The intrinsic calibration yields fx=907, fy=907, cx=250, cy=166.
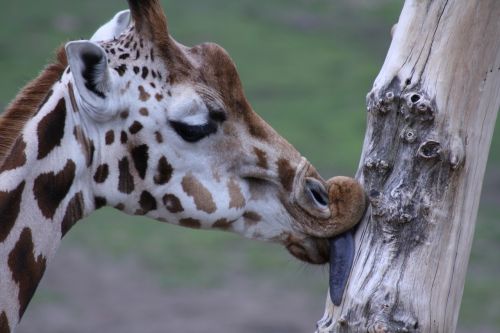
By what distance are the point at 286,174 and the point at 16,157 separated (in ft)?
3.32

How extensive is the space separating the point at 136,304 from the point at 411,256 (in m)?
6.57

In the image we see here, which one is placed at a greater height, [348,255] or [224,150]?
[224,150]

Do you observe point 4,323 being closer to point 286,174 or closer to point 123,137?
point 123,137

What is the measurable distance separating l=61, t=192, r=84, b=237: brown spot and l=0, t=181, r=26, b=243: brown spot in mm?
180

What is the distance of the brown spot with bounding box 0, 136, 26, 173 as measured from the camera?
328 centimetres

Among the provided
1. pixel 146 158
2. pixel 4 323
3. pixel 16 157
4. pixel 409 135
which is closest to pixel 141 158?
pixel 146 158

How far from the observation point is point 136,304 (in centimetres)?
929

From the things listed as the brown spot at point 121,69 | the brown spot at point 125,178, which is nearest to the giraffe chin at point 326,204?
the brown spot at point 125,178

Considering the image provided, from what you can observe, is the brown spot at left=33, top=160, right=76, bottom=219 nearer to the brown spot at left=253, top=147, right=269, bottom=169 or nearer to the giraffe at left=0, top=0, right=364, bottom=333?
the giraffe at left=0, top=0, right=364, bottom=333

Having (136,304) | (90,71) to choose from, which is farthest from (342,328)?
(136,304)

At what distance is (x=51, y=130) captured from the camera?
3.33 m

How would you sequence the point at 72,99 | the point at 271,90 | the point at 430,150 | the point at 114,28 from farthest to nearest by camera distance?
1. the point at 271,90
2. the point at 114,28
3. the point at 72,99
4. the point at 430,150

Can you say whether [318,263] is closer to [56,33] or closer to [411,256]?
[411,256]

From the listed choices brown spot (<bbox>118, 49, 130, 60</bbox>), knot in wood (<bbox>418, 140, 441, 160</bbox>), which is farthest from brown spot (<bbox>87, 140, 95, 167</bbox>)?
knot in wood (<bbox>418, 140, 441, 160</bbox>)
